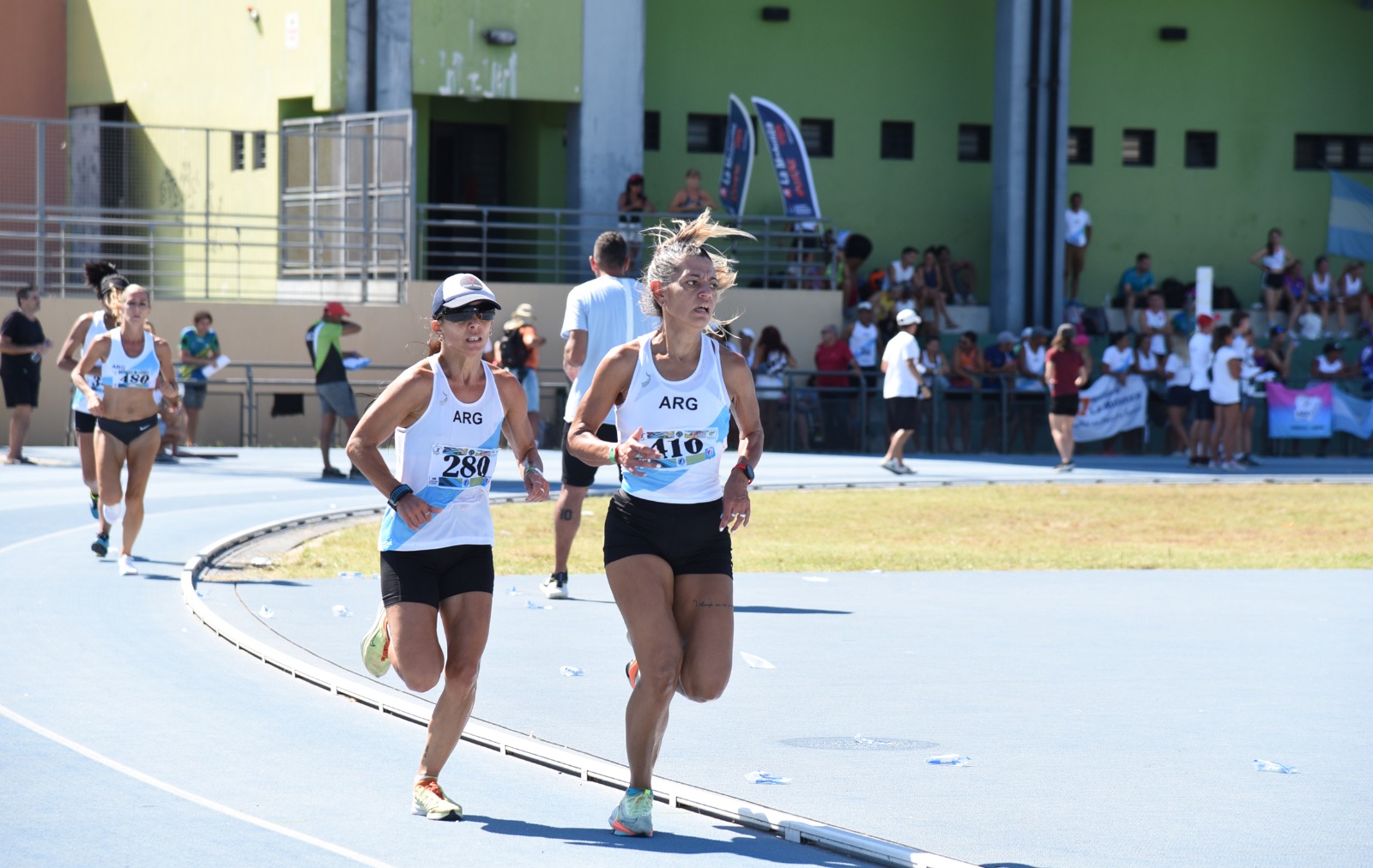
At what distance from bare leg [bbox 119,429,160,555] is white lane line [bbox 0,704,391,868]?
4556mm

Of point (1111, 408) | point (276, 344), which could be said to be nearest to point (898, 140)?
point (1111, 408)

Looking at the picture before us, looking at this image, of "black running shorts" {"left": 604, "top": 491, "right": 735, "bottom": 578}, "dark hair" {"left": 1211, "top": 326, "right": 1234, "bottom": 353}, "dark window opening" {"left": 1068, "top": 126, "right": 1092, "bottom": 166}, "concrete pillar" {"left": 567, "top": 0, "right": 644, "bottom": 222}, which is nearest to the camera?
"black running shorts" {"left": 604, "top": 491, "right": 735, "bottom": 578}

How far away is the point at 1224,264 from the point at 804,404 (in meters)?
12.7

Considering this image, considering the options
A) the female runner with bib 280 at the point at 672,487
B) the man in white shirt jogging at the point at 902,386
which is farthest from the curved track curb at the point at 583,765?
the man in white shirt jogging at the point at 902,386

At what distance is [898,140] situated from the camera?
114 feet

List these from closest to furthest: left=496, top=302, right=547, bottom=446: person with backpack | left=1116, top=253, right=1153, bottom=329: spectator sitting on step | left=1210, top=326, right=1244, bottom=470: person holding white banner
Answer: left=496, top=302, right=547, bottom=446: person with backpack
left=1210, top=326, right=1244, bottom=470: person holding white banner
left=1116, top=253, right=1153, bottom=329: spectator sitting on step

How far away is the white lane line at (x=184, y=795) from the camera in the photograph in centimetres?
590

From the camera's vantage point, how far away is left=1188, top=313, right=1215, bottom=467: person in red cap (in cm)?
2545

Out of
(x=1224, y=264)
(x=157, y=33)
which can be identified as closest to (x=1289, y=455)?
(x=1224, y=264)

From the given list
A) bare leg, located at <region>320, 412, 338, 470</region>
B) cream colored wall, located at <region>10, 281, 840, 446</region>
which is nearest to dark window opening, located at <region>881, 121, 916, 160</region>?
cream colored wall, located at <region>10, 281, 840, 446</region>

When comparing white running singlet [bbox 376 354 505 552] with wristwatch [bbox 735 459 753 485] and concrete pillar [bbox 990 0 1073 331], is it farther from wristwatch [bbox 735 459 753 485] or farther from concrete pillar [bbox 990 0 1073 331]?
concrete pillar [bbox 990 0 1073 331]

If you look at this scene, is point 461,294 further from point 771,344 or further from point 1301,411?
point 1301,411

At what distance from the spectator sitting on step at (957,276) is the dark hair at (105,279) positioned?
19264 millimetres

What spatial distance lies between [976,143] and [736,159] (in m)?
7.93
